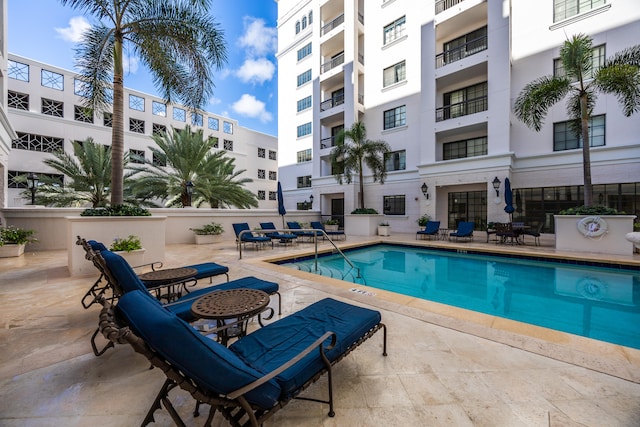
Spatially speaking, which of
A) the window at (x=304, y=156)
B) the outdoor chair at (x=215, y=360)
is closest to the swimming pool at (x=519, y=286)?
the outdoor chair at (x=215, y=360)

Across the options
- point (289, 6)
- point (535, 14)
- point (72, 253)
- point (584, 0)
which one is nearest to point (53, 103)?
point (289, 6)

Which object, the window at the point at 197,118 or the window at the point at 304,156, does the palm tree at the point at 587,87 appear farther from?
the window at the point at 304,156

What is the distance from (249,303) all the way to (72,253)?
5661mm

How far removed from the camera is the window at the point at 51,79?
20.3 meters

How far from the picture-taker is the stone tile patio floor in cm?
190

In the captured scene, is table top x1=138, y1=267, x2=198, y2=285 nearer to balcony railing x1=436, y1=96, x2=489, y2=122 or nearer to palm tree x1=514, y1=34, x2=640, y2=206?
palm tree x1=514, y1=34, x2=640, y2=206

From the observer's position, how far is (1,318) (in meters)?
3.54

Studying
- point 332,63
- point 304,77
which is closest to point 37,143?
point 304,77

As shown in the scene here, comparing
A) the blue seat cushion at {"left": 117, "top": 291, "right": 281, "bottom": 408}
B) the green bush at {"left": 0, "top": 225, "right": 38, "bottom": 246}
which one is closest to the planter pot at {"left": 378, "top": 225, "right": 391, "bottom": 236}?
the blue seat cushion at {"left": 117, "top": 291, "right": 281, "bottom": 408}

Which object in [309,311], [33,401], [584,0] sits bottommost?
[33,401]

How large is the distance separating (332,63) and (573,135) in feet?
52.4

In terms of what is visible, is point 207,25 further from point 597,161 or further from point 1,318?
point 597,161

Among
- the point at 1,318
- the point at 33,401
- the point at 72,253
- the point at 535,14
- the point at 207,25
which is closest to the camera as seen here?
the point at 33,401

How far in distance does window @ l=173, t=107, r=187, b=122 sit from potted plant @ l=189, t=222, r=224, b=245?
2043 cm
